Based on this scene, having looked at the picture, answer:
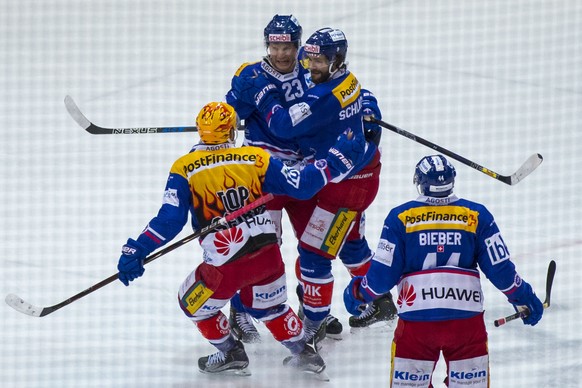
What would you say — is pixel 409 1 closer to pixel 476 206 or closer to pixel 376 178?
pixel 376 178

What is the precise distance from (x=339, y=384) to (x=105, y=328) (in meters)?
1.18

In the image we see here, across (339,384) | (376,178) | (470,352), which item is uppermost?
(376,178)

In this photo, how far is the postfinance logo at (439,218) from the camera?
155 inches

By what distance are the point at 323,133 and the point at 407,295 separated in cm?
122

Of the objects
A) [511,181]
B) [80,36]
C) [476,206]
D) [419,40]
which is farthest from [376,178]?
[80,36]

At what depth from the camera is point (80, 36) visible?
8930mm

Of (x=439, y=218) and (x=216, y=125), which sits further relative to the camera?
(x=216, y=125)

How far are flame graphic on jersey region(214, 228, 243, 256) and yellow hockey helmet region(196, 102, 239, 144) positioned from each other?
1.20 feet

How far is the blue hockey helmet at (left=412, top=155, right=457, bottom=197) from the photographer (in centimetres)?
398

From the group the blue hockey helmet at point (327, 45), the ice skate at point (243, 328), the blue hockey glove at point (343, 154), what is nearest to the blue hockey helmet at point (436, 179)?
the blue hockey glove at point (343, 154)

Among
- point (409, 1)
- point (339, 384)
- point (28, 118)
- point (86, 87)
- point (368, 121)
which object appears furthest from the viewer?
point (409, 1)

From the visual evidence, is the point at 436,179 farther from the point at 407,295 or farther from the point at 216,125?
the point at 216,125

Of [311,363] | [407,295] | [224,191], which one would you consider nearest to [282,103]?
[224,191]

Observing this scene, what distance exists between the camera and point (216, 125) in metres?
4.50
